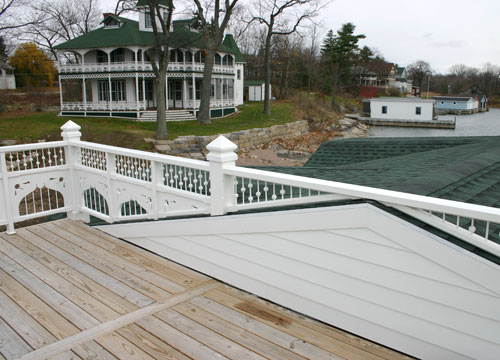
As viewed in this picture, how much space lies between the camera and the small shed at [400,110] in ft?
153

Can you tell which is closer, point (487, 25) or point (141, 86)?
point (487, 25)

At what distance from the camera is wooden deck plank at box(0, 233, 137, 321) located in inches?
126

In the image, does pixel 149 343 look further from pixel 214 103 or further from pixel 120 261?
pixel 214 103

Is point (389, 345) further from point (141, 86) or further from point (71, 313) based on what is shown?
point (141, 86)

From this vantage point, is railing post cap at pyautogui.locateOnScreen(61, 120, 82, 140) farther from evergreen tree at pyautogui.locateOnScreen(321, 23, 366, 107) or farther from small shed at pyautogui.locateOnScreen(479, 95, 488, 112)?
small shed at pyautogui.locateOnScreen(479, 95, 488, 112)

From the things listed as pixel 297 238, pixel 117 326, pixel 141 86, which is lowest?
pixel 117 326

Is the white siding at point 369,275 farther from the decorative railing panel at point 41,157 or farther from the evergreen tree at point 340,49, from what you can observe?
the evergreen tree at point 340,49

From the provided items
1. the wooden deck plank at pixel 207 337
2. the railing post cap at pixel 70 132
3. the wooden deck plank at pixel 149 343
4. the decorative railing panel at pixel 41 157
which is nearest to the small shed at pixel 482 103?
the decorative railing panel at pixel 41 157

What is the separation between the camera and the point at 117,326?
2.96 m

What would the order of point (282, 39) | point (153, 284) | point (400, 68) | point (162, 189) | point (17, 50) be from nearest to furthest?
point (153, 284), point (162, 189), point (17, 50), point (282, 39), point (400, 68)

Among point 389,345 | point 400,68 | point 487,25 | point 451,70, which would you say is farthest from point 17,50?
point 451,70

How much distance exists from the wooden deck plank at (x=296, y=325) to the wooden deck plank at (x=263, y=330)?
5cm

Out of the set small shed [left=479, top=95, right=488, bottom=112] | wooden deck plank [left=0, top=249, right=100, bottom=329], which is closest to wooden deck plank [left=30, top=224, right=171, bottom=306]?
wooden deck plank [left=0, top=249, right=100, bottom=329]

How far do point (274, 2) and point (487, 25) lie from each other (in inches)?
592
